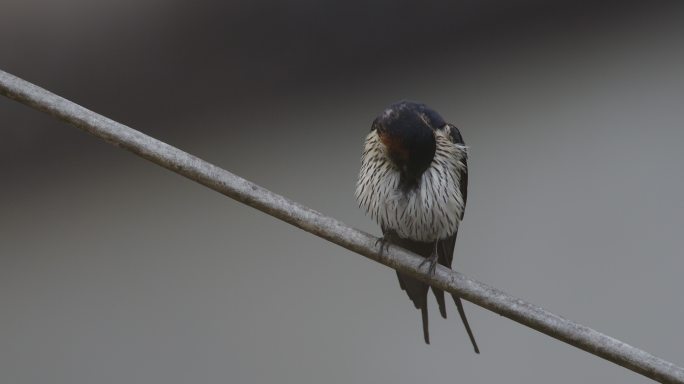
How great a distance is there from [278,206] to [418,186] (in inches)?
25.8

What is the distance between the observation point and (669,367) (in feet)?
6.57

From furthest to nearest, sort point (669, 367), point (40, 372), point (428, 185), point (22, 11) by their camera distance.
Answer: point (40, 372)
point (22, 11)
point (428, 185)
point (669, 367)

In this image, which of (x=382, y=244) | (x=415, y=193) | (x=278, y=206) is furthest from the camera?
(x=415, y=193)

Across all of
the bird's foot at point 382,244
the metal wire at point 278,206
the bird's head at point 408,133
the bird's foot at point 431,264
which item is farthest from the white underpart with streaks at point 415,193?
the metal wire at point 278,206

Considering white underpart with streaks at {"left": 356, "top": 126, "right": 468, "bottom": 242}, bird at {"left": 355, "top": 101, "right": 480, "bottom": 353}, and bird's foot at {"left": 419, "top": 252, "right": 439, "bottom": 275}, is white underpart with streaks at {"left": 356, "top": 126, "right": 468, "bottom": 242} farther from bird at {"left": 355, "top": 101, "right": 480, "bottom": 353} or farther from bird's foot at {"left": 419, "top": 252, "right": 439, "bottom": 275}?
bird's foot at {"left": 419, "top": 252, "right": 439, "bottom": 275}

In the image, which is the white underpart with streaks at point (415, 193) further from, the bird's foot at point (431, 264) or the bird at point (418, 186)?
the bird's foot at point (431, 264)

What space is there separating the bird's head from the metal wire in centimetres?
38

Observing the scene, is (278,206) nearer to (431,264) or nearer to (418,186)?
(431,264)

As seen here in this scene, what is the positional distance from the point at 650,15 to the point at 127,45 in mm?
1852

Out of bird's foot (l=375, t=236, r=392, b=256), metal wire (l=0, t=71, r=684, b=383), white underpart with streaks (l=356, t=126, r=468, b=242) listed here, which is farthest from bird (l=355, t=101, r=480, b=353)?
metal wire (l=0, t=71, r=684, b=383)

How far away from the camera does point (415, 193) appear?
2.71m

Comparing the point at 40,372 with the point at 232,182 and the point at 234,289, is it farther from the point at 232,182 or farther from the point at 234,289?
the point at 232,182

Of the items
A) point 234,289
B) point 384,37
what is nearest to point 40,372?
point 234,289

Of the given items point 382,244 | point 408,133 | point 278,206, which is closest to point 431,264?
point 382,244
